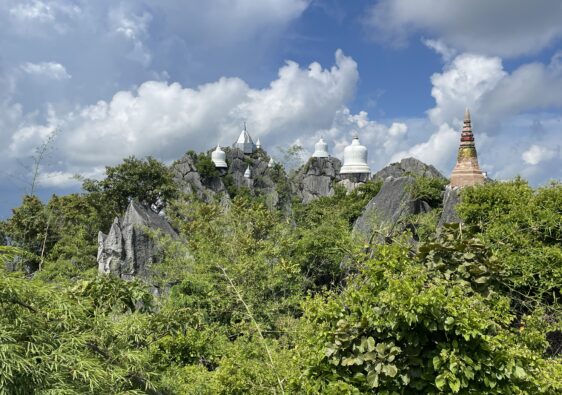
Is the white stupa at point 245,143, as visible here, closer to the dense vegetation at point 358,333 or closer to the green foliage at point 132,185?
the green foliage at point 132,185

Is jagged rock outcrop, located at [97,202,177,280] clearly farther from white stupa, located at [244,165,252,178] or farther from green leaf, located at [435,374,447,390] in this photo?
white stupa, located at [244,165,252,178]

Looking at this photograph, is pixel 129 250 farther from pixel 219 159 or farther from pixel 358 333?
pixel 219 159

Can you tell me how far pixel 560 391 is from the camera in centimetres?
362

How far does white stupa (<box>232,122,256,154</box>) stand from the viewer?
4166 centimetres

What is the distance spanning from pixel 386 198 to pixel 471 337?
9.77m

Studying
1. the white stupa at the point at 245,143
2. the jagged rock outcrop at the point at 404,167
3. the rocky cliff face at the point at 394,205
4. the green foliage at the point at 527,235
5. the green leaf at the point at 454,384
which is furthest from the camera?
the white stupa at the point at 245,143

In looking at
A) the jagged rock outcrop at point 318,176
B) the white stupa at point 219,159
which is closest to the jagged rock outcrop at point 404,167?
the jagged rock outcrop at point 318,176

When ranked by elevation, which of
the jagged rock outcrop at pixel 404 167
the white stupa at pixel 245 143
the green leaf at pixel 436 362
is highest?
the white stupa at pixel 245 143

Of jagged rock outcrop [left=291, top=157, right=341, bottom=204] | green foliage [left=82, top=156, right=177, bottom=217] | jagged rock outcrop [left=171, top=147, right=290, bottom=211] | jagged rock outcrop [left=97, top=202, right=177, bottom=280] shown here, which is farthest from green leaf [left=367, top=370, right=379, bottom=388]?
jagged rock outcrop [left=291, top=157, right=341, bottom=204]

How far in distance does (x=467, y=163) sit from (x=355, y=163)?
21579 millimetres

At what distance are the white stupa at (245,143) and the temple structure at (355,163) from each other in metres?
8.93

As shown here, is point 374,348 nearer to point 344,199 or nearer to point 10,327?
point 10,327

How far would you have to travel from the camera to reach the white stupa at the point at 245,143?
137 ft

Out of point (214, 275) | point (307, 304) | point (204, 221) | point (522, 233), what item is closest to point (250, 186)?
point (204, 221)
